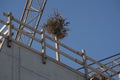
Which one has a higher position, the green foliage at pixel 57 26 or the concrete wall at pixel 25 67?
the green foliage at pixel 57 26

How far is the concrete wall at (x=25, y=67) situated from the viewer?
12.7m

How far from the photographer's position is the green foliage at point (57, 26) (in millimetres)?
15961

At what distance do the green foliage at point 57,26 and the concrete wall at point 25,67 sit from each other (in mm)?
1750

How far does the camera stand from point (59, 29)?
16.1 m

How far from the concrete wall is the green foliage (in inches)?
68.9

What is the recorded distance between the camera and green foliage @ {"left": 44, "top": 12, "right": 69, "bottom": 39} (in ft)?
52.4

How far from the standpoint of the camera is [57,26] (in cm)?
1612

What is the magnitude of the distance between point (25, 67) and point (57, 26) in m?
3.22

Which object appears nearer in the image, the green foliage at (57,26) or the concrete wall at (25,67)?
the concrete wall at (25,67)

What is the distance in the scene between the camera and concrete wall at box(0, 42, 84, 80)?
41.6 feet

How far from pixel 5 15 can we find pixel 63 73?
2.36 meters

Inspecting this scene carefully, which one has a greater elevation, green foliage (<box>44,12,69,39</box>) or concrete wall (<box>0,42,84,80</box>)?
green foliage (<box>44,12,69,39</box>)

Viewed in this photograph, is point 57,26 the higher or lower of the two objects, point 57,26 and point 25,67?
the higher

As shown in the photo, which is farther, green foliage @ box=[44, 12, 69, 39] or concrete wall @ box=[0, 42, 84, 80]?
green foliage @ box=[44, 12, 69, 39]
